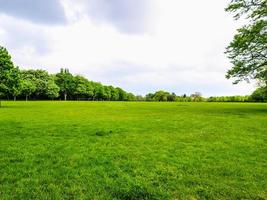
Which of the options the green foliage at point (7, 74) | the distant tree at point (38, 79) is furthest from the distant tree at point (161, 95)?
the green foliage at point (7, 74)

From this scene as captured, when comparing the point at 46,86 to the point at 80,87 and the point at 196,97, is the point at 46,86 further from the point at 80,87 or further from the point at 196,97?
the point at 196,97

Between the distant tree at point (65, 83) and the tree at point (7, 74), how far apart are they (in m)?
85.8

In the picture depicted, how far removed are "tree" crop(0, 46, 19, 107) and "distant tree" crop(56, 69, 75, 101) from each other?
8584 cm

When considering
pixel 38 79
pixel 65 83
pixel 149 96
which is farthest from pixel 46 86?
pixel 149 96

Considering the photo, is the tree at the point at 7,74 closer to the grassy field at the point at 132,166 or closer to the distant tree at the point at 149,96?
the grassy field at the point at 132,166

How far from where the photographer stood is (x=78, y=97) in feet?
472

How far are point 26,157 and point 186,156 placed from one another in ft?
21.5

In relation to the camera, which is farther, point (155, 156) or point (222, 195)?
point (155, 156)

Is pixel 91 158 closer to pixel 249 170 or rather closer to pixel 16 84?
pixel 249 170

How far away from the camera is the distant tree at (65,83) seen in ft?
434

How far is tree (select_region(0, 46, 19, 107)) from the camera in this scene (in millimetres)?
45000

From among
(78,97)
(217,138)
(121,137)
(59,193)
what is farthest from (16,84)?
(78,97)

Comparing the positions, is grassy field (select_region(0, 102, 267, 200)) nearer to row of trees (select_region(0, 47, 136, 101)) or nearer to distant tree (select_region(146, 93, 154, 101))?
row of trees (select_region(0, 47, 136, 101))

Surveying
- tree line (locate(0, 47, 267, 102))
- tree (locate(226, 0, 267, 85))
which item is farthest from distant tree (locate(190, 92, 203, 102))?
tree (locate(226, 0, 267, 85))
